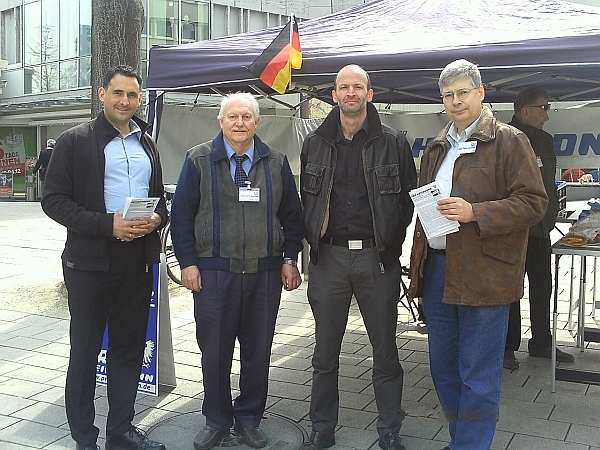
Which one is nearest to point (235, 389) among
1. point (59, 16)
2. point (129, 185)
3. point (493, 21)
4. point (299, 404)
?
point (299, 404)

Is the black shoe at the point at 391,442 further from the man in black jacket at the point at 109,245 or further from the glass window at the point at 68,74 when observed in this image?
the glass window at the point at 68,74

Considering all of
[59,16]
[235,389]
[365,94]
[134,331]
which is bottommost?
[235,389]

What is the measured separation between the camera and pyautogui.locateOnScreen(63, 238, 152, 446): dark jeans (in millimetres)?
3344

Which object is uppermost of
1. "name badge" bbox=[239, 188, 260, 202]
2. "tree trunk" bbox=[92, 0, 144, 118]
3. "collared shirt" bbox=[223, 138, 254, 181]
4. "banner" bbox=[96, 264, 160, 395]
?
"tree trunk" bbox=[92, 0, 144, 118]

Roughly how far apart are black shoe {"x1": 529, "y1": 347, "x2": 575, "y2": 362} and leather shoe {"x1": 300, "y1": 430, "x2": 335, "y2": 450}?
2255 millimetres

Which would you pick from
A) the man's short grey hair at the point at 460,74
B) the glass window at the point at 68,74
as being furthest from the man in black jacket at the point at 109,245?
the glass window at the point at 68,74

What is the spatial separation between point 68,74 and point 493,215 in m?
22.2

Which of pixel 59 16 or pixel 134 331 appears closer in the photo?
pixel 134 331

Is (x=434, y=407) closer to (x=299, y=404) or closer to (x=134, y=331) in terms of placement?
(x=299, y=404)

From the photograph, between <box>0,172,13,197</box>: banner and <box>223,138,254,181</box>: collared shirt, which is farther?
<box>0,172,13,197</box>: banner

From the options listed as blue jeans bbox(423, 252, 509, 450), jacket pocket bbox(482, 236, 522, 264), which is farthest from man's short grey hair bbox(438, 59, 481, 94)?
blue jeans bbox(423, 252, 509, 450)

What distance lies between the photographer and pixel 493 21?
166 inches

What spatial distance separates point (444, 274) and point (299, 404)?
1.55 metres

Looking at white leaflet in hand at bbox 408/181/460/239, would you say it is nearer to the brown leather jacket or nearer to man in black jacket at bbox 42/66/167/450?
the brown leather jacket
